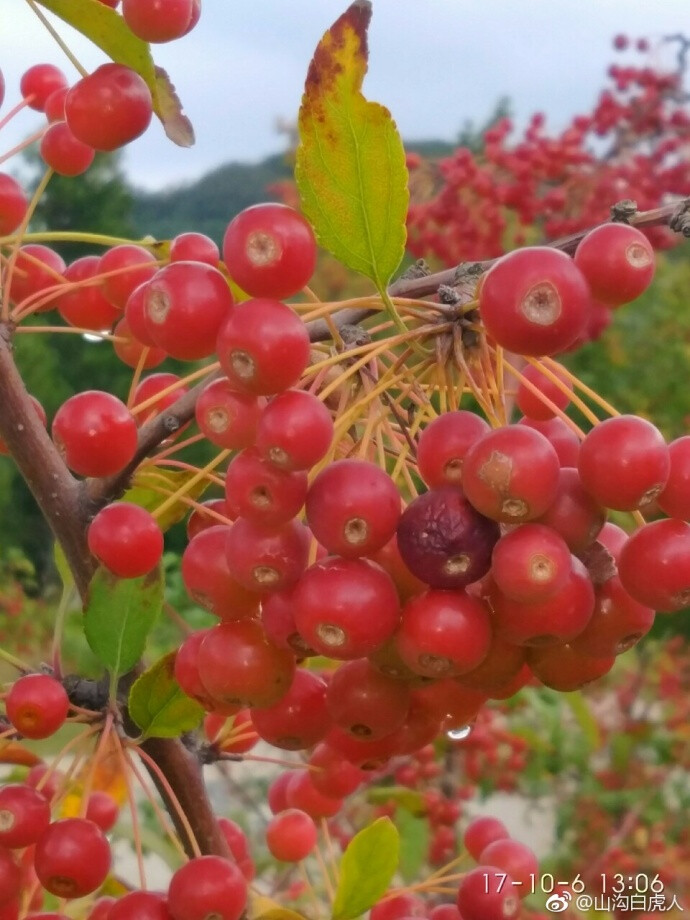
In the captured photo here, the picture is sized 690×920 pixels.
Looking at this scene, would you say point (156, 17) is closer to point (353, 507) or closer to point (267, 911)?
point (353, 507)

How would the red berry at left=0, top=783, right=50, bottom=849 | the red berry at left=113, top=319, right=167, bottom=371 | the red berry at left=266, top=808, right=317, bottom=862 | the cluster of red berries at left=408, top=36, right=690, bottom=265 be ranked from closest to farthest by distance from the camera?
the red berry at left=0, top=783, right=50, bottom=849, the red berry at left=113, top=319, right=167, bottom=371, the red berry at left=266, top=808, right=317, bottom=862, the cluster of red berries at left=408, top=36, right=690, bottom=265

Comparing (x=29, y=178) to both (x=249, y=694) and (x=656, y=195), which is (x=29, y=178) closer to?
(x=656, y=195)

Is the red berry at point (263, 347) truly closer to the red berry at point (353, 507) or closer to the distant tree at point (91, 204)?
the red berry at point (353, 507)

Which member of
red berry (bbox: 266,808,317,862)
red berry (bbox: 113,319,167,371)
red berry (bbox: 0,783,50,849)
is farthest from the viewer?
red berry (bbox: 266,808,317,862)

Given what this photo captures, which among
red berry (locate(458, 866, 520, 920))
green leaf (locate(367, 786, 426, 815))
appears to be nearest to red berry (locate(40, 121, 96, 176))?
red berry (locate(458, 866, 520, 920))

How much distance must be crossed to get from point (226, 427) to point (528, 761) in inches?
92.7

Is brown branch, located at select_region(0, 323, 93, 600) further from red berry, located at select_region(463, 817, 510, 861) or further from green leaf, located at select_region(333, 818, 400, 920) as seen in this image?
red berry, located at select_region(463, 817, 510, 861)

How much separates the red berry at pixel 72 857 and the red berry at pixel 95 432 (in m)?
0.23

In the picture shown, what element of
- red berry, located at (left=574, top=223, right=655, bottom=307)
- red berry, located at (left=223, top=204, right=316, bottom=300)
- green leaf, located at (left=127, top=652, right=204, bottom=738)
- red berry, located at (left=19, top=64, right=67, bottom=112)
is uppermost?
red berry, located at (left=19, top=64, right=67, bottom=112)

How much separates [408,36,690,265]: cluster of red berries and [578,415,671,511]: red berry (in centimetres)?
246

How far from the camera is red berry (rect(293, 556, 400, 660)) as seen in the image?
1.56 ft

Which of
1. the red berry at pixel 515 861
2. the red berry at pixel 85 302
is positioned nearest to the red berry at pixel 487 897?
the red berry at pixel 515 861

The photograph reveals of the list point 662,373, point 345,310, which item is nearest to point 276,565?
point 345,310

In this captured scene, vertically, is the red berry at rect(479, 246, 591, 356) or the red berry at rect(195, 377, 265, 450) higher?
the red berry at rect(479, 246, 591, 356)
